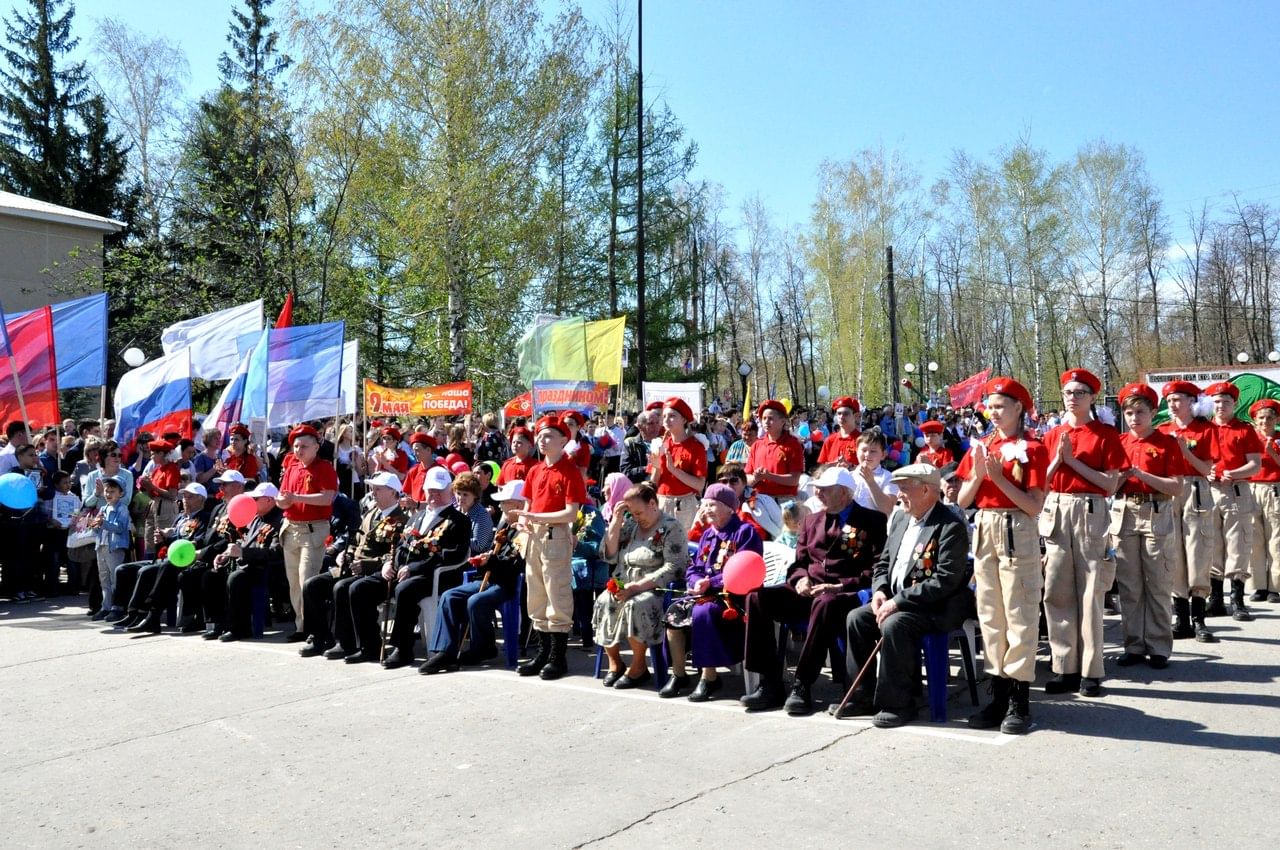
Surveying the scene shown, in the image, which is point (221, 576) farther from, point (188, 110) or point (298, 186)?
point (188, 110)

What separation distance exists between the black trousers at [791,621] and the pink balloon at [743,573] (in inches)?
4.4

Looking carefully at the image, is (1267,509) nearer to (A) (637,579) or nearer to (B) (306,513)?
(A) (637,579)

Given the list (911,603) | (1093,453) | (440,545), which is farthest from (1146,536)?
(440,545)

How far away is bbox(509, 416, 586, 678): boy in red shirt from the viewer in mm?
7828

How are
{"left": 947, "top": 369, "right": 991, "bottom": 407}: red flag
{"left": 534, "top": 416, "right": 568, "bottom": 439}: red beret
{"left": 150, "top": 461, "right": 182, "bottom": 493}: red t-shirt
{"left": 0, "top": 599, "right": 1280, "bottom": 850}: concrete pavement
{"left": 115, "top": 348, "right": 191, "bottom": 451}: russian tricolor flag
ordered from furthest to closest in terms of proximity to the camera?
{"left": 947, "top": 369, "right": 991, "bottom": 407}: red flag < {"left": 115, "top": 348, "right": 191, "bottom": 451}: russian tricolor flag < {"left": 150, "top": 461, "right": 182, "bottom": 493}: red t-shirt < {"left": 534, "top": 416, "right": 568, "bottom": 439}: red beret < {"left": 0, "top": 599, "right": 1280, "bottom": 850}: concrete pavement

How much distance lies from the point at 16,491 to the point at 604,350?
8856mm

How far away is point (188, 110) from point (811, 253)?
29.2m

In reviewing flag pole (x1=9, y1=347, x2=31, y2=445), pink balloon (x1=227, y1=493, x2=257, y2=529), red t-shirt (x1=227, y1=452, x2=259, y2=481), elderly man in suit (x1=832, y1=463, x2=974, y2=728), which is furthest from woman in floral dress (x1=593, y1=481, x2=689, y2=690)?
flag pole (x1=9, y1=347, x2=31, y2=445)

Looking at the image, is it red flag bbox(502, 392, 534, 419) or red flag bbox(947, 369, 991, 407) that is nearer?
red flag bbox(502, 392, 534, 419)

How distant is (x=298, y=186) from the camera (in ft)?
88.2

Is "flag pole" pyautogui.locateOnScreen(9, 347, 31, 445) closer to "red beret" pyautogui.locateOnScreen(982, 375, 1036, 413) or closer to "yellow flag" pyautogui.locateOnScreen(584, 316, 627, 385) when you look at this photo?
"yellow flag" pyautogui.locateOnScreen(584, 316, 627, 385)

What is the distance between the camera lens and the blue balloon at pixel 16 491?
39.5 ft

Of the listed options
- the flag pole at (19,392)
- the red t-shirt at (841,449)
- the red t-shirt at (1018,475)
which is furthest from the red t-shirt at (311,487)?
the red t-shirt at (1018,475)

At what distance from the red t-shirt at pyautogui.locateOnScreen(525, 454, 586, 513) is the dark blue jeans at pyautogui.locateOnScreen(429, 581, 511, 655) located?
82 cm
